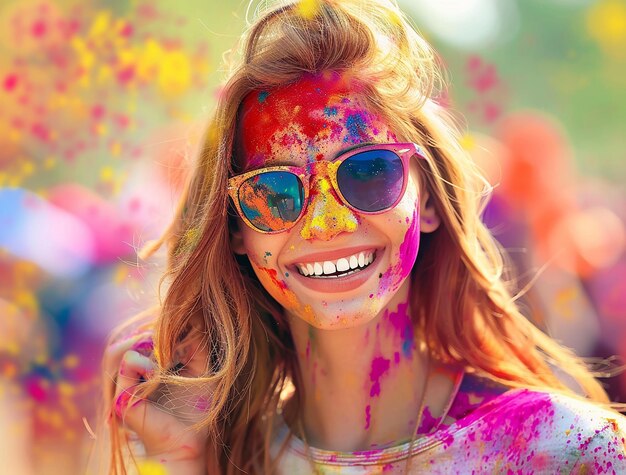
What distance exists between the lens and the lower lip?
6.27 feet

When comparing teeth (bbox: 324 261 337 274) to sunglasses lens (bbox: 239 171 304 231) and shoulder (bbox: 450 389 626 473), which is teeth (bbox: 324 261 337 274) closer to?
sunglasses lens (bbox: 239 171 304 231)

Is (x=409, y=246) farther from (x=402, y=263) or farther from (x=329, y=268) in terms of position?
(x=329, y=268)

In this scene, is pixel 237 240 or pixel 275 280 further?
pixel 237 240

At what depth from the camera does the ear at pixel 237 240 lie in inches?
82.5

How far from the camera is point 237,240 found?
2105 mm

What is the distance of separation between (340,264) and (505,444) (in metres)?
0.57

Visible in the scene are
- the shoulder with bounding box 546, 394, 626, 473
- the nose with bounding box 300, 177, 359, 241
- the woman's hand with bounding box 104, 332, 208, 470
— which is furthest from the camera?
the woman's hand with bounding box 104, 332, 208, 470

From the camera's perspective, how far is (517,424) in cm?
183

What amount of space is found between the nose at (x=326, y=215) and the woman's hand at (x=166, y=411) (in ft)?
1.71

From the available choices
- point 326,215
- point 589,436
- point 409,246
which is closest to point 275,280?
point 326,215

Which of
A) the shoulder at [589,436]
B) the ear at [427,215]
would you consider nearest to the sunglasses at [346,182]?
the ear at [427,215]

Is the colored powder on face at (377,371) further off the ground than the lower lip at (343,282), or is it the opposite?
the lower lip at (343,282)

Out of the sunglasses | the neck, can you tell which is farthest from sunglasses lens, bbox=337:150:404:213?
the neck

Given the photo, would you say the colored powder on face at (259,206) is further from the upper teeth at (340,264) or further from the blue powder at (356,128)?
the blue powder at (356,128)
